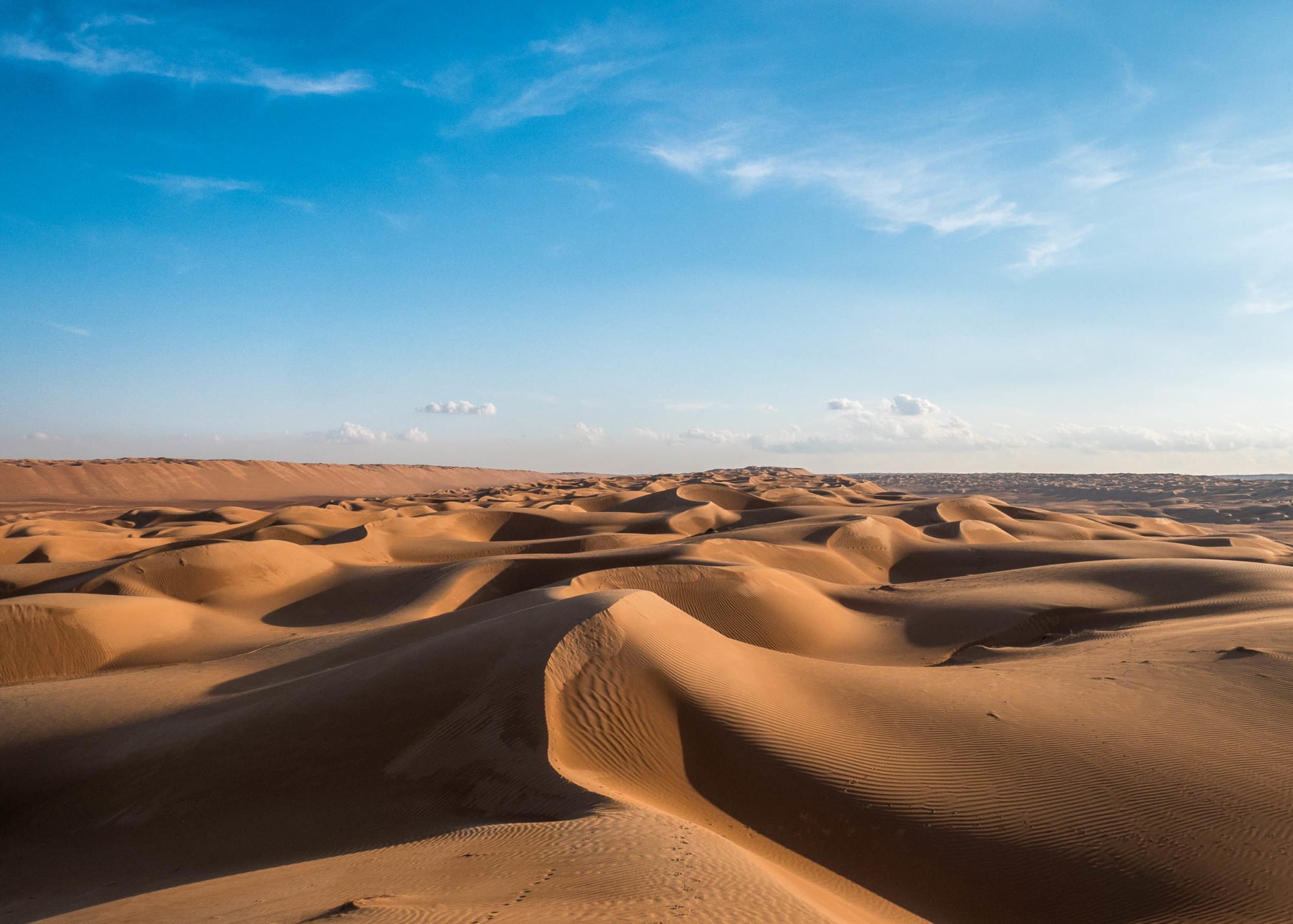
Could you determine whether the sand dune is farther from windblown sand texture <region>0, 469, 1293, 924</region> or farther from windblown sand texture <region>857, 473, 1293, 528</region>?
windblown sand texture <region>857, 473, 1293, 528</region>

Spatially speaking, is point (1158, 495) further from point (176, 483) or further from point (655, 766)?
point (176, 483)

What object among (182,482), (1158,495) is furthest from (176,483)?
(1158,495)

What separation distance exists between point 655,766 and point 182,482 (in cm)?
8760

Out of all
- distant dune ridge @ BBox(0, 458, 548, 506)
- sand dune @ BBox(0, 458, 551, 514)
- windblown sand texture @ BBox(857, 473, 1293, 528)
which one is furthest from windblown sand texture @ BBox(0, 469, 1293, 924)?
distant dune ridge @ BBox(0, 458, 548, 506)

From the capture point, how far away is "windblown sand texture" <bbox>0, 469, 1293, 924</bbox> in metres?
5.66

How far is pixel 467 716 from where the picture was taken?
8797 millimetres

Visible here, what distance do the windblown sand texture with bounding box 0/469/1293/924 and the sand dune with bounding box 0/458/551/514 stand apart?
5955 cm

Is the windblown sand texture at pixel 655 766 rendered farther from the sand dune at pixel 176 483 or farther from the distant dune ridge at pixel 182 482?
the distant dune ridge at pixel 182 482

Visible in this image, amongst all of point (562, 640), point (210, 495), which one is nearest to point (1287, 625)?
point (562, 640)

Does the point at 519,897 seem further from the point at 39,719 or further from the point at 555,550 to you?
the point at 555,550

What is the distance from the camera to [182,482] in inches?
3118

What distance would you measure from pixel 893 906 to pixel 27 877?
8575 millimetres

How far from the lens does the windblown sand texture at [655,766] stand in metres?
5.66

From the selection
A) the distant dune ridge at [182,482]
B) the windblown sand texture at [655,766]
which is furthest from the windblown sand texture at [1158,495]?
the distant dune ridge at [182,482]
